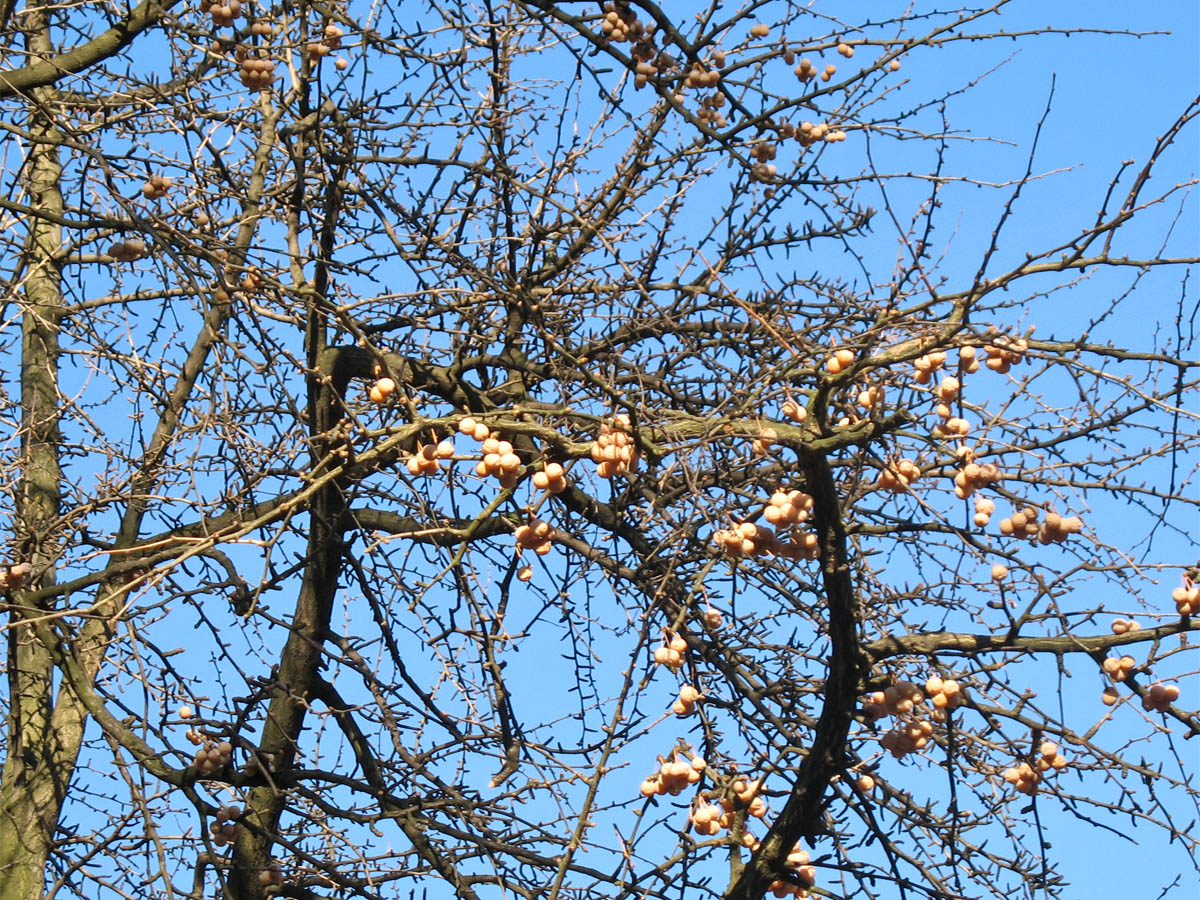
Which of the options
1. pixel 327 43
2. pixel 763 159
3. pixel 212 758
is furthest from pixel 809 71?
pixel 212 758

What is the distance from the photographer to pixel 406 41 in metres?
5.73

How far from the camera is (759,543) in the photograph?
405cm

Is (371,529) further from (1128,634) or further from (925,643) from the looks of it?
(1128,634)

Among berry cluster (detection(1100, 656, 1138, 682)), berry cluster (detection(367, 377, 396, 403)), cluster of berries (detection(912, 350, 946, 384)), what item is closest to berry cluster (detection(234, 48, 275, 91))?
berry cluster (detection(367, 377, 396, 403))

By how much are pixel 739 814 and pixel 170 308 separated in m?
3.98

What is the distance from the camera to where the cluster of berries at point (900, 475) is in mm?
3961

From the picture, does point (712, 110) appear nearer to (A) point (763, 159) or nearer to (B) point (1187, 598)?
(A) point (763, 159)

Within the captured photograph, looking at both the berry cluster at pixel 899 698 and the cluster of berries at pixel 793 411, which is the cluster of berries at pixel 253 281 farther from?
the berry cluster at pixel 899 698

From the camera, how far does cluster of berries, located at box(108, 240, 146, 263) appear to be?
566 centimetres

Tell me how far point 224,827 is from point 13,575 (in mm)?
1348

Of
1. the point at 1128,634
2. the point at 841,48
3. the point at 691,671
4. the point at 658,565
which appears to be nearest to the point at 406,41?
the point at 841,48

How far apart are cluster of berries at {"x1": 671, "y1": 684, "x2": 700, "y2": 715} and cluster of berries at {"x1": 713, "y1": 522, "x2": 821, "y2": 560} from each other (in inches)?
18.6

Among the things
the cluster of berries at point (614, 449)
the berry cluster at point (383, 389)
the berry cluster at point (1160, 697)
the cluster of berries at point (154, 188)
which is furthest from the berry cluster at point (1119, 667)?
the cluster of berries at point (154, 188)

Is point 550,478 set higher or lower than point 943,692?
higher
